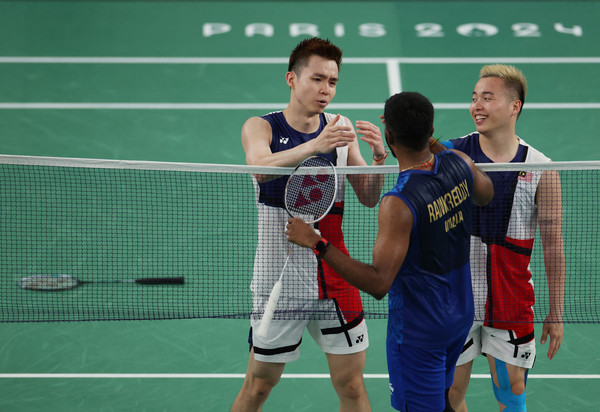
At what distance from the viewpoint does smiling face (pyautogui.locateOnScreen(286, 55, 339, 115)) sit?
18.3 ft

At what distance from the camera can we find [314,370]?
284 inches

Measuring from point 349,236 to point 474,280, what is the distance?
2.88 m

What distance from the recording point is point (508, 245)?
5.39 m

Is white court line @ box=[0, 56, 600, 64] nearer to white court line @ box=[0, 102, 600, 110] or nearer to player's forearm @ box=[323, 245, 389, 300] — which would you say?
white court line @ box=[0, 102, 600, 110]

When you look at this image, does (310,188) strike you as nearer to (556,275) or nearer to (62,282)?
(556,275)

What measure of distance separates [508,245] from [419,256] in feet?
3.77

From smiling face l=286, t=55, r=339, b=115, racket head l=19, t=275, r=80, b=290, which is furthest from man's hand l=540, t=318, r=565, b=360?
racket head l=19, t=275, r=80, b=290

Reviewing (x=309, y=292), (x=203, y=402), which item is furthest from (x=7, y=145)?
(x=309, y=292)

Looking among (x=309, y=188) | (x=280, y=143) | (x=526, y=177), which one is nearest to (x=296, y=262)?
(x=309, y=188)

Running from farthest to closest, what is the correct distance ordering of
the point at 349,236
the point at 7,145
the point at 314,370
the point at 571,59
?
the point at 571,59 < the point at 7,145 < the point at 349,236 < the point at 314,370

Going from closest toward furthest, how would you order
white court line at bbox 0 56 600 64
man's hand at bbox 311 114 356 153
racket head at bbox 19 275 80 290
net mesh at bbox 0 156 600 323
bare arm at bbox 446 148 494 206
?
1. bare arm at bbox 446 148 494 206
2. man's hand at bbox 311 114 356 153
3. net mesh at bbox 0 156 600 323
4. racket head at bbox 19 275 80 290
5. white court line at bbox 0 56 600 64

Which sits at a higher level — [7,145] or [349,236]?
[7,145]

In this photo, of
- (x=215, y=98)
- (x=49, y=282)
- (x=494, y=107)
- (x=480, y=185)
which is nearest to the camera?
(x=480, y=185)

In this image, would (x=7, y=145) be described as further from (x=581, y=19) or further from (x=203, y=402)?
(x=581, y=19)
